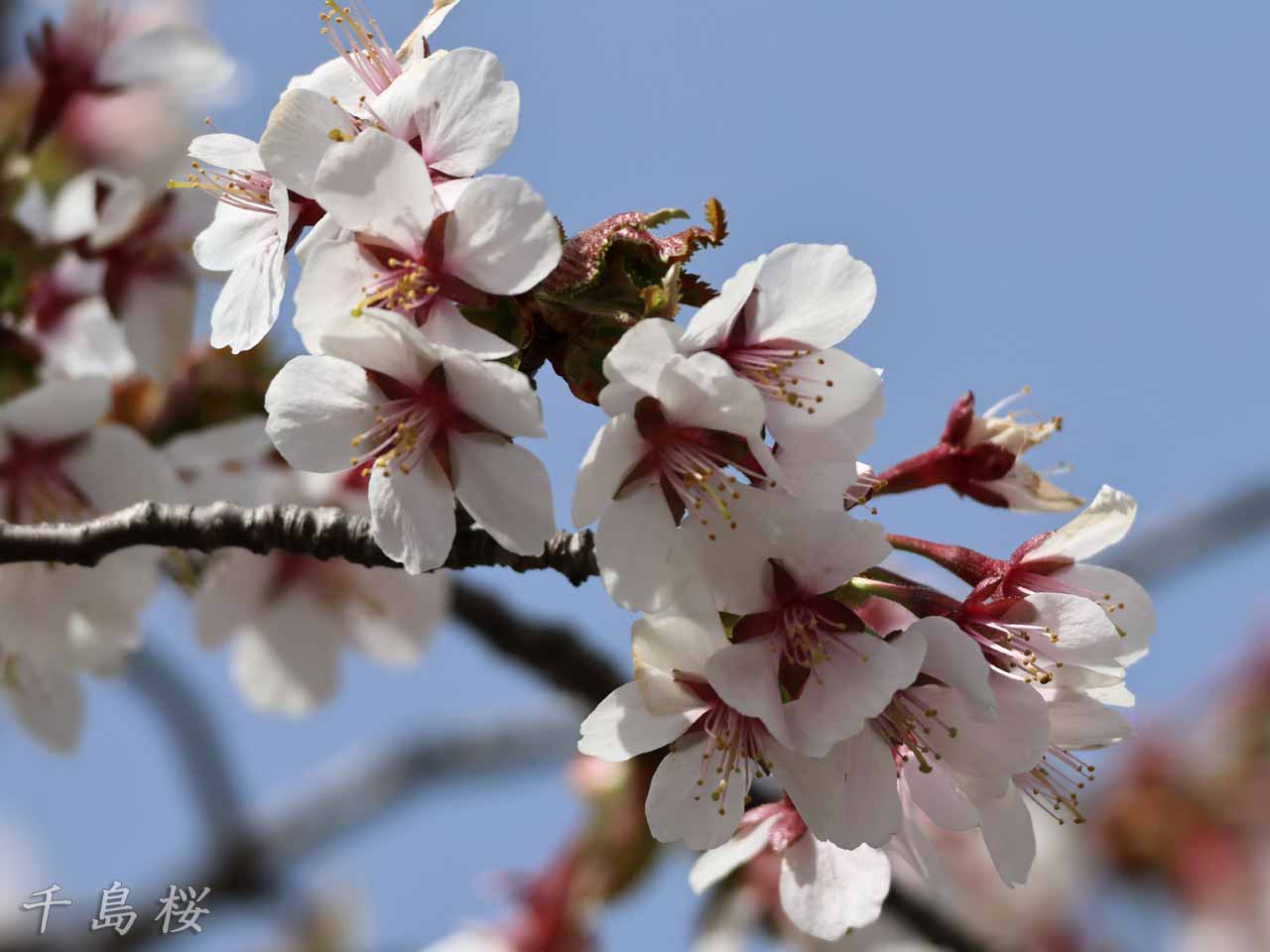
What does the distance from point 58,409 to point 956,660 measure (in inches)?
59.6

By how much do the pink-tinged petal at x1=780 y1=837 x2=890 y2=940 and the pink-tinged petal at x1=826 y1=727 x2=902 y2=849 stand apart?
22cm

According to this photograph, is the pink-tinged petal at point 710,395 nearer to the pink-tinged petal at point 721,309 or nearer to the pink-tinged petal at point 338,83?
the pink-tinged petal at point 721,309

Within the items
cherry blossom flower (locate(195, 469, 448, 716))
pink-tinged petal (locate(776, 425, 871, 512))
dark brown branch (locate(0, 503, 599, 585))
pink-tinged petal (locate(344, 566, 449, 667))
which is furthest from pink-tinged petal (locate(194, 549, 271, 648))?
pink-tinged petal (locate(776, 425, 871, 512))

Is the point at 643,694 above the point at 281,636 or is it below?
above

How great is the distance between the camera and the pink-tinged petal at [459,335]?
1.31m

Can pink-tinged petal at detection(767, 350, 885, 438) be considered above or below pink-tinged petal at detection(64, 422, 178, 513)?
above

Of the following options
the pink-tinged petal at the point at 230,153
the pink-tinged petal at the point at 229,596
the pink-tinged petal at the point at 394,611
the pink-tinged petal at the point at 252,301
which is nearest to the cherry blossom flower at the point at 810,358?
the pink-tinged petal at the point at 252,301

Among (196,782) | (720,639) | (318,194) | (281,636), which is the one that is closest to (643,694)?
(720,639)

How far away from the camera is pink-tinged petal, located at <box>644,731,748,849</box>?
1428mm

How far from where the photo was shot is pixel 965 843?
4.39m

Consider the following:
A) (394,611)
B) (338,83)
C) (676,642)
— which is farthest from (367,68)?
(394,611)

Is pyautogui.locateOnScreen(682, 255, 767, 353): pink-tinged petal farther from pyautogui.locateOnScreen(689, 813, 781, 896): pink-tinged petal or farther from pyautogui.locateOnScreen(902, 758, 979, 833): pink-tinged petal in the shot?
pyautogui.locateOnScreen(689, 813, 781, 896): pink-tinged petal

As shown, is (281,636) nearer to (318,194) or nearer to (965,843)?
(318,194)

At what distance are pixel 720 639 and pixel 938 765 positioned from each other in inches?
12.0
